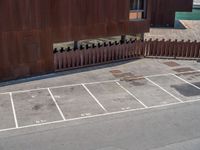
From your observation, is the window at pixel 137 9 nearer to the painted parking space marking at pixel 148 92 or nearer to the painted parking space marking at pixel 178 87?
the painted parking space marking at pixel 178 87

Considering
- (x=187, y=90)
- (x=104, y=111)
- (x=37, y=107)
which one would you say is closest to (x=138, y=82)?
(x=187, y=90)

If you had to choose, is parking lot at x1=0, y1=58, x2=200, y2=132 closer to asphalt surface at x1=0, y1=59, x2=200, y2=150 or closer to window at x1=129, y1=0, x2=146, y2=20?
asphalt surface at x1=0, y1=59, x2=200, y2=150

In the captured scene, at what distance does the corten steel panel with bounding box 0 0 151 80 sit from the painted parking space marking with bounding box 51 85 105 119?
3.13 m

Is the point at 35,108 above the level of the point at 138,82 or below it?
below

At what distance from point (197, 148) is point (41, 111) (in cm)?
721

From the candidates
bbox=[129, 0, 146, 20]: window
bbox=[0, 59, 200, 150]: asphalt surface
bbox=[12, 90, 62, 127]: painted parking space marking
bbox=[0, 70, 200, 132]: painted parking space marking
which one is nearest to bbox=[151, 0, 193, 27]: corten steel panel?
bbox=[129, 0, 146, 20]: window

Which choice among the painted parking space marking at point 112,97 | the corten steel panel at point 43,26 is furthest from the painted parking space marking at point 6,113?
the painted parking space marking at point 112,97

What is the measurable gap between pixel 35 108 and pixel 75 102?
2066 mm

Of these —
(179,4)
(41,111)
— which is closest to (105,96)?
(41,111)

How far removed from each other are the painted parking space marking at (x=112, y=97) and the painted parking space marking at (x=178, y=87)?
2.63 meters

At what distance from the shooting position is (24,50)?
1778 cm

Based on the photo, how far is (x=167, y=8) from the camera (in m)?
35.2

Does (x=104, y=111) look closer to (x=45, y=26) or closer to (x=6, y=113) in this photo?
(x=6, y=113)

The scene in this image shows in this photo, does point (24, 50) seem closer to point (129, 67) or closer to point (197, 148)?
point (129, 67)
